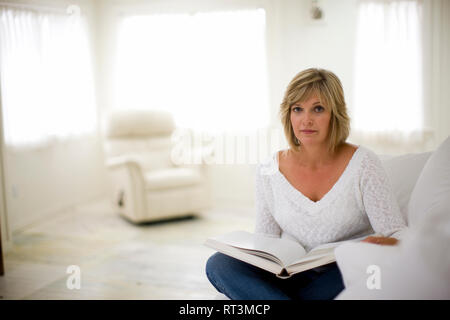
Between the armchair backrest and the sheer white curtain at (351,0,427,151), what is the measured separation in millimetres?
1750

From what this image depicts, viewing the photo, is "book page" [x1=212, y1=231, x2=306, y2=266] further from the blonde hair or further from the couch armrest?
the couch armrest

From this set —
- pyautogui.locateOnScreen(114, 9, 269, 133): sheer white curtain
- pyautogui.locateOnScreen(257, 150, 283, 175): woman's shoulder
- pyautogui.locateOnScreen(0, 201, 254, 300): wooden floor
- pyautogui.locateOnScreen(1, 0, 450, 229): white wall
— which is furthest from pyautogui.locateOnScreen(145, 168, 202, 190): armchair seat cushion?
pyautogui.locateOnScreen(257, 150, 283, 175): woman's shoulder

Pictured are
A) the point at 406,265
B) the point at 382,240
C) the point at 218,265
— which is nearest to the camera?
the point at 406,265

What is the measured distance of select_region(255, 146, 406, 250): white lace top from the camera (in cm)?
136

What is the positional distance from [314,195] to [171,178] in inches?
91.6

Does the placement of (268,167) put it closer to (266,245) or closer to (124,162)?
(266,245)

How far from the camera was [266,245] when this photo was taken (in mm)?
1288

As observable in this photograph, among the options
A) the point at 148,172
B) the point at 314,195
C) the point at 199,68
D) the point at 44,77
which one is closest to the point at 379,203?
the point at 314,195

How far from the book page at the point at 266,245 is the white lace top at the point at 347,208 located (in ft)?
0.41

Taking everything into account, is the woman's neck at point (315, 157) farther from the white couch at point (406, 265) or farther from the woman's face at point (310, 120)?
the white couch at point (406, 265)

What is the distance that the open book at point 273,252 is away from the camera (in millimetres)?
1176

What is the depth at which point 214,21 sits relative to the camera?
437cm

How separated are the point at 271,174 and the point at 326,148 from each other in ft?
0.66
